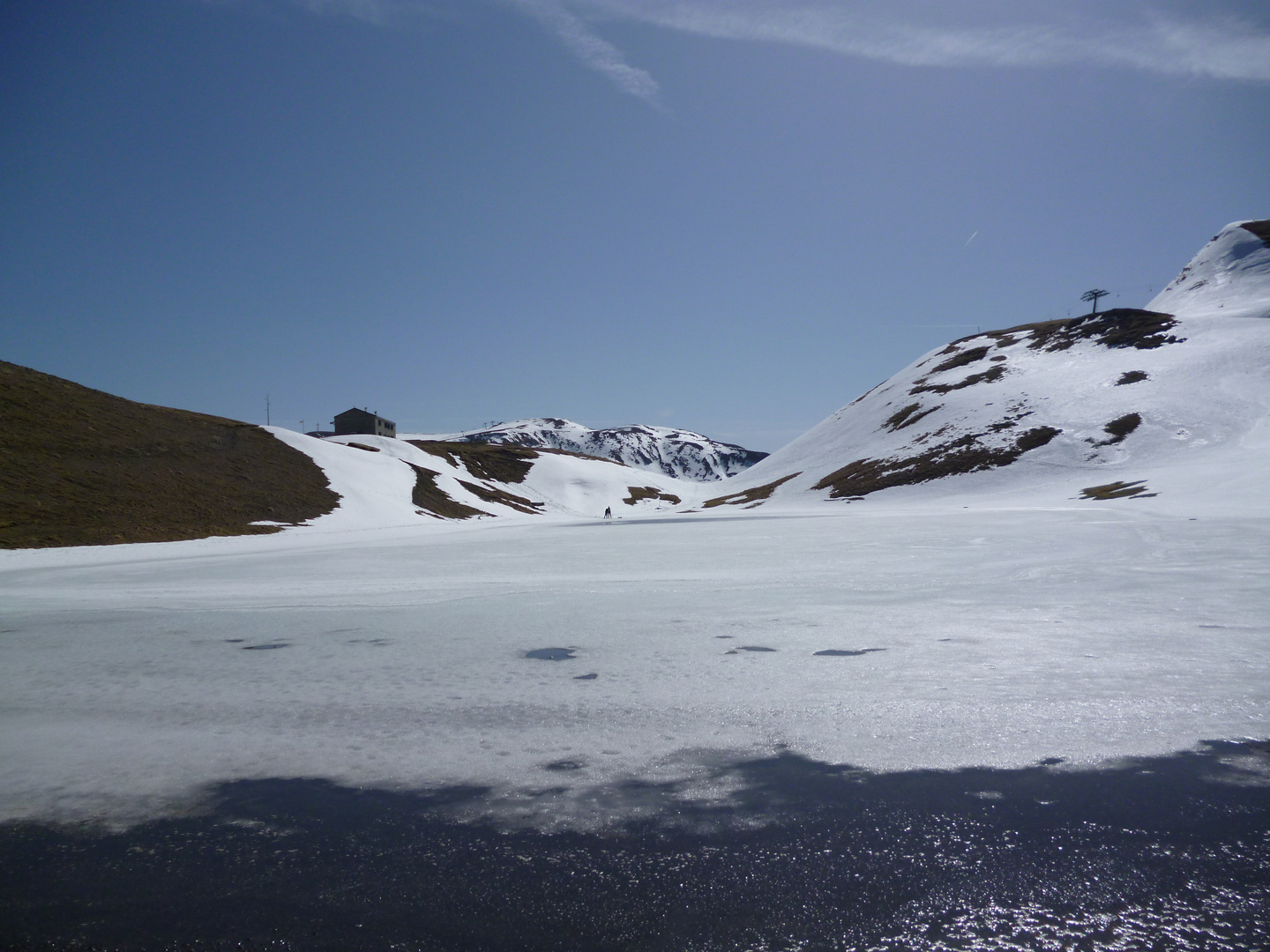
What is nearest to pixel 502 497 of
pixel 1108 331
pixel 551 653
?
pixel 551 653

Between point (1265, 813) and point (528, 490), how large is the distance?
99633mm

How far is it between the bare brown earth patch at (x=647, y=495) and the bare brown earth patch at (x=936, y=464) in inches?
1505

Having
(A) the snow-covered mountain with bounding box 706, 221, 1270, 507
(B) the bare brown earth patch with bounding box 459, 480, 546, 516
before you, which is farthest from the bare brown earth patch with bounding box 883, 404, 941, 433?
(B) the bare brown earth patch with bounding box 459, 480, 546, 516

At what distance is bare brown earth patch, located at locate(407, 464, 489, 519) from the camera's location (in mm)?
63156

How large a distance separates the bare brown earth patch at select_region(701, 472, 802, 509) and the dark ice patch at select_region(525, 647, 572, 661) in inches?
2879

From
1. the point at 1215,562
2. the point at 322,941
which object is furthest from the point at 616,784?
the point at 1215,562

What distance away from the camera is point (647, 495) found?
377 ft

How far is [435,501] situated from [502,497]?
19.7 m

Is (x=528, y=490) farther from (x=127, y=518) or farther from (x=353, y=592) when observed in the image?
(x=353, y=592)

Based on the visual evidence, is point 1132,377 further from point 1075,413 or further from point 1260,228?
point 1260,228

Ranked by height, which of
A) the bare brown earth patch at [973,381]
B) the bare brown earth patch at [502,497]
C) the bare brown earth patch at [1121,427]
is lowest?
the bare brown earth patch at [502,497]

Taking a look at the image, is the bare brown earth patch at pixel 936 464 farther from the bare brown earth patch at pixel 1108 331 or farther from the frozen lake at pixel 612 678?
the frozen lake at pixel 612 678

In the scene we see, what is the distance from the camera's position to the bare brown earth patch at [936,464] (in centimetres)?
6669

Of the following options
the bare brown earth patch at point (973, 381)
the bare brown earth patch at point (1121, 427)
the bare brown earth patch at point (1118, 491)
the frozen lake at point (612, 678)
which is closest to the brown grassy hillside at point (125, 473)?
the frozen lake at point (612, 678)
